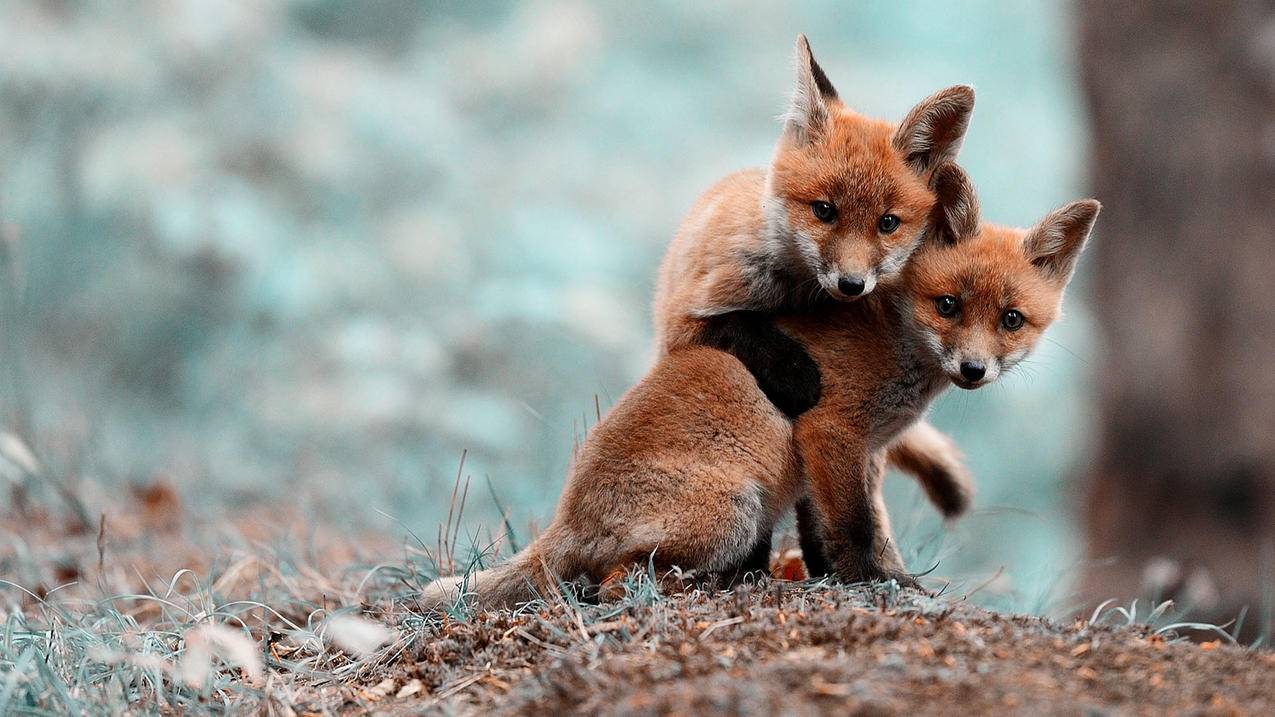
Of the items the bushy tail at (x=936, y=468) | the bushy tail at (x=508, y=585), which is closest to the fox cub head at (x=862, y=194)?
the bushy tail at (x=936, y=468)

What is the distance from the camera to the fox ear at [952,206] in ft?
13.3

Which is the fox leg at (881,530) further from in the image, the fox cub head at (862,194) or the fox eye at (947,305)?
the fox cub head at (862,194)

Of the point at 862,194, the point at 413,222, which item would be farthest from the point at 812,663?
the point at 413,222

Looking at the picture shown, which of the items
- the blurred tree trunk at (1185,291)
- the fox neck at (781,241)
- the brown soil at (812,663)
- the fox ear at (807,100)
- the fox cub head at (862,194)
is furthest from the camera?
the blurred tree trunk at (1185,291)

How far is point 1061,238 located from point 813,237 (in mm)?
903

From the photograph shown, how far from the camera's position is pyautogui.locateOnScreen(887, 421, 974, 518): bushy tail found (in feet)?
15.5

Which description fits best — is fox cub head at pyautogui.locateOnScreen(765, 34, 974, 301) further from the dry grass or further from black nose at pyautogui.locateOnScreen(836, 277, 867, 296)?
the dry grass

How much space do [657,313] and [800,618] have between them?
1.98 metres

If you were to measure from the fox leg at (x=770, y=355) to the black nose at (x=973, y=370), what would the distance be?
0.51 metres

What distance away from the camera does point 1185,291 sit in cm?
759

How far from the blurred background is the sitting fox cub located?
2298mm

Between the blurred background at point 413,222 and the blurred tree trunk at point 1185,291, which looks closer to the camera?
the blurred tree trunk at point 1185,291

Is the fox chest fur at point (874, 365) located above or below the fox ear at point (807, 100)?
below

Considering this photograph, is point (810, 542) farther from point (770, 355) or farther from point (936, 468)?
point (936, 468)
